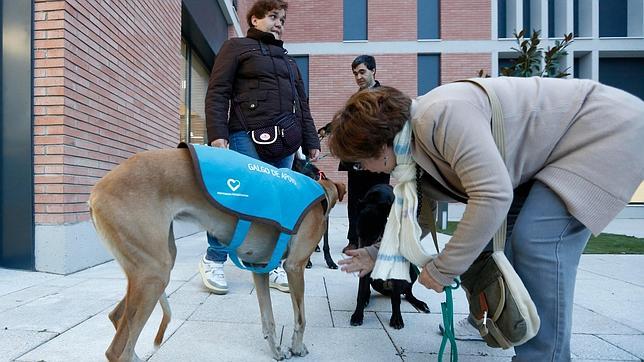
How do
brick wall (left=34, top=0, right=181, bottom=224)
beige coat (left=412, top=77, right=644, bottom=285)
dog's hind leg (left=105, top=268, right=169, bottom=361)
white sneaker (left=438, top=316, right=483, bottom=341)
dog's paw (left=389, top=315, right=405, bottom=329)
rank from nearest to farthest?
beige coat (left=412, top=77, right=644, bottom=285)
dog's hind leg (left=105, top=268, right=169, bottom=361)
white sneaker (left=438, top=316, right=483, bottom=341)
dog's paw (left=389, top=315, right=405, bottom=329)
brick wall (left=34, top=0, right=181, bottom=224)

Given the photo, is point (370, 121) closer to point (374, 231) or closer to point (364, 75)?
point (374, 231)

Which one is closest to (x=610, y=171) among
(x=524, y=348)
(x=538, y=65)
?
(x=524, y=348)

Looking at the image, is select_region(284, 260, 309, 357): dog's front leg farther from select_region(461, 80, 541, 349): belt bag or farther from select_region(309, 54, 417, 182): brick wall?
select_region(309, 54, 417, 182): brick wall

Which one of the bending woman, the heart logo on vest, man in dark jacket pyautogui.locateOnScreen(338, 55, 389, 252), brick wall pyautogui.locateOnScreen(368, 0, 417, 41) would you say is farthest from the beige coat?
brick wall pyautogui.locateOnScreen(368, 0, 417, 41)

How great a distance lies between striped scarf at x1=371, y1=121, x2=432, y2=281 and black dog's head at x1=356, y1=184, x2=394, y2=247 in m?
0.95

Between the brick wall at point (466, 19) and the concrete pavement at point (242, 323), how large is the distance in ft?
42.8

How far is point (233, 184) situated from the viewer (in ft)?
6.18

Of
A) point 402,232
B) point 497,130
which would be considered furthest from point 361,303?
point 497,130

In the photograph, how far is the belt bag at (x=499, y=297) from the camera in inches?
59.8

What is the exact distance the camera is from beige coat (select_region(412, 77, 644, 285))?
144cm

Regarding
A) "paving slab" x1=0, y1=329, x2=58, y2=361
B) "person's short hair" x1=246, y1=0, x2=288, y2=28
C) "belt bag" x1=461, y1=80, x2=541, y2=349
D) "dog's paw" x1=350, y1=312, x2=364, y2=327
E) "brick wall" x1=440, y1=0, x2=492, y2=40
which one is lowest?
"dog's paw" x1=350, y1=312, x2=364, y2=327

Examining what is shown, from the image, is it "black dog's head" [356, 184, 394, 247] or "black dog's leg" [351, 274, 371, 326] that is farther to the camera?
"black dog's head" [356, 184, 394, 247]

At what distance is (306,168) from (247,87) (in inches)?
34.6

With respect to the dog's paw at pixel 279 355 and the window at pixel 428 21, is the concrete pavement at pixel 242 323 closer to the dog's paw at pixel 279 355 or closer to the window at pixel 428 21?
the dog's paw at pixel 279 355
